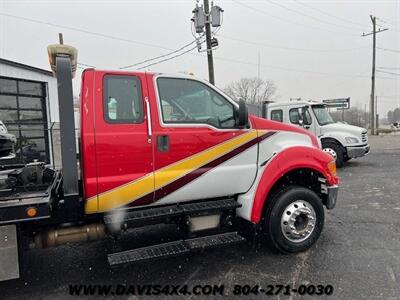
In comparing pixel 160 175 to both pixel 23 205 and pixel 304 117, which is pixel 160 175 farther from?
pixel 304 117

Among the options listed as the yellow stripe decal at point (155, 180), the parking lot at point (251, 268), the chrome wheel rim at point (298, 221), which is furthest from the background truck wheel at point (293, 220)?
the yellow stripe decal at point (155, 180)

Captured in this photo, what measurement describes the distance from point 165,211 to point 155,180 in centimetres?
37

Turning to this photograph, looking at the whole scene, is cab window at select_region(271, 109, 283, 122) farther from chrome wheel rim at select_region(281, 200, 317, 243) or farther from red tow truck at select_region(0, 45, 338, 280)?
chrome wheel rim at select_region(281, 200, 317, 243)

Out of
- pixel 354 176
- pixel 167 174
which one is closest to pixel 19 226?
pixel 167 174

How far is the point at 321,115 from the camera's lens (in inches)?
454

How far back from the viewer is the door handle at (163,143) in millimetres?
3555

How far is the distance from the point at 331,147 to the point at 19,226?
1040 cm

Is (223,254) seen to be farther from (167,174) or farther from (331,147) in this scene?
(331,147)

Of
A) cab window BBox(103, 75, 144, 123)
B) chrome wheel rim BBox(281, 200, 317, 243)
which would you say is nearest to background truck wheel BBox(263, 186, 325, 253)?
chrome wheel rim BBox(281, 200, 317, 243)

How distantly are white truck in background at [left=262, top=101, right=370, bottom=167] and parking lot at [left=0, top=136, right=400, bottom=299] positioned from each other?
6479 millimetres

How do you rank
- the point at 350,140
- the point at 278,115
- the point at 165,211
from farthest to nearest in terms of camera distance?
the point at 278,115 < the point at 350,140 < the point at 165,211

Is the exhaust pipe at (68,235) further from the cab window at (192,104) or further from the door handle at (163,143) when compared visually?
the cab window at (192,104)

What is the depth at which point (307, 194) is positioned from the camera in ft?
13.9

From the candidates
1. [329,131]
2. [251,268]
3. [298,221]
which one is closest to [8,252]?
[251,268]
